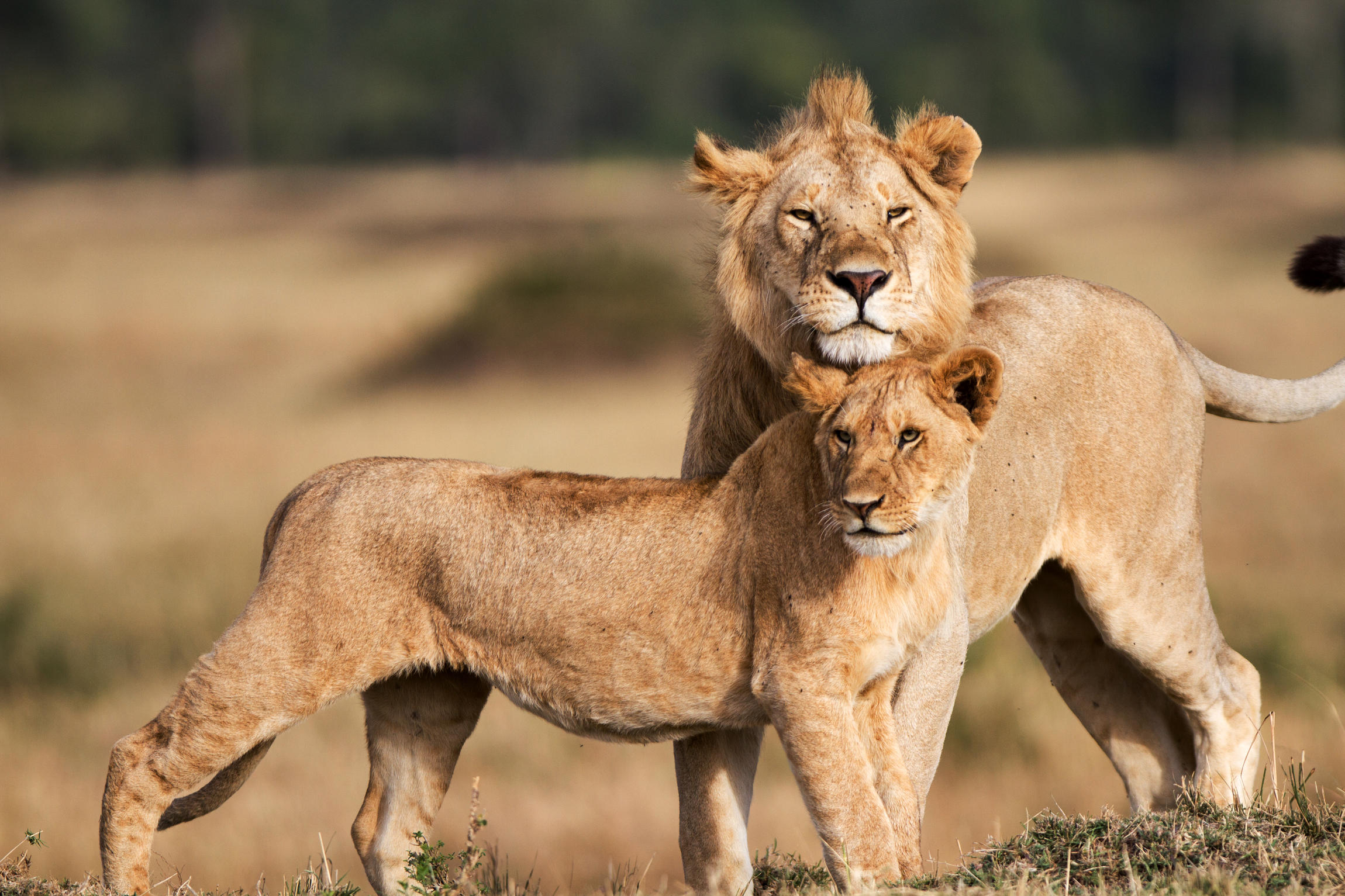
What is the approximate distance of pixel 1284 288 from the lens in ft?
73.8

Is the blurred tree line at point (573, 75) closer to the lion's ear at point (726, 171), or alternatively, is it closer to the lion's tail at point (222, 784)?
the lion's ear at point (726, 171)

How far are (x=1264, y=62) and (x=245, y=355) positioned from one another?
128 ft

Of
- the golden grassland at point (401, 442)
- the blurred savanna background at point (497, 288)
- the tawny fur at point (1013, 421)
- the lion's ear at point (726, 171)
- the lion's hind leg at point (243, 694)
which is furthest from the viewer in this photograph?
the blurred savanna background at point (497, 288)

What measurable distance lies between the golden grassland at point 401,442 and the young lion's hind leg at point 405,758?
5.57 feet

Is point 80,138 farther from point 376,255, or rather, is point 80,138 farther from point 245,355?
point 245,355

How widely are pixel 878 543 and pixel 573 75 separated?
169ft

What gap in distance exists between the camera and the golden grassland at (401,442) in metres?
8.59

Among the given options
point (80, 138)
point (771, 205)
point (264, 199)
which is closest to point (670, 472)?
point (771, 205)

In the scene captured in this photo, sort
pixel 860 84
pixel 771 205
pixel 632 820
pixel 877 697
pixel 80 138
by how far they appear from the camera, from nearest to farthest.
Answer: pixel 877 697 < pixel 771 205 < pixel 860 84 < pixel 632 820 < pixel 80 138

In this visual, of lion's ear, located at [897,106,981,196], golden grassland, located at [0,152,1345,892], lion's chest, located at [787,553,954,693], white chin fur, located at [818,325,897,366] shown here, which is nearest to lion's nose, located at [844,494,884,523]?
lion's chest, located at [787,553,954,693]

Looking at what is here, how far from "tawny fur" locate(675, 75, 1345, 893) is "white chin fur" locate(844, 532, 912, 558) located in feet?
1.97

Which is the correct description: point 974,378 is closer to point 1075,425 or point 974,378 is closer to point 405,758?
point 1075,425

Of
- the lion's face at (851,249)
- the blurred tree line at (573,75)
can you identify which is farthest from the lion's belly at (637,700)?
the blurred tree line at (573,75)

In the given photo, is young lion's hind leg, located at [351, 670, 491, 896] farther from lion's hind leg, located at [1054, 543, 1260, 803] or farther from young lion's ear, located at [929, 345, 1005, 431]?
lion's hind leg, located at [1054, 543, 1260, 803]
